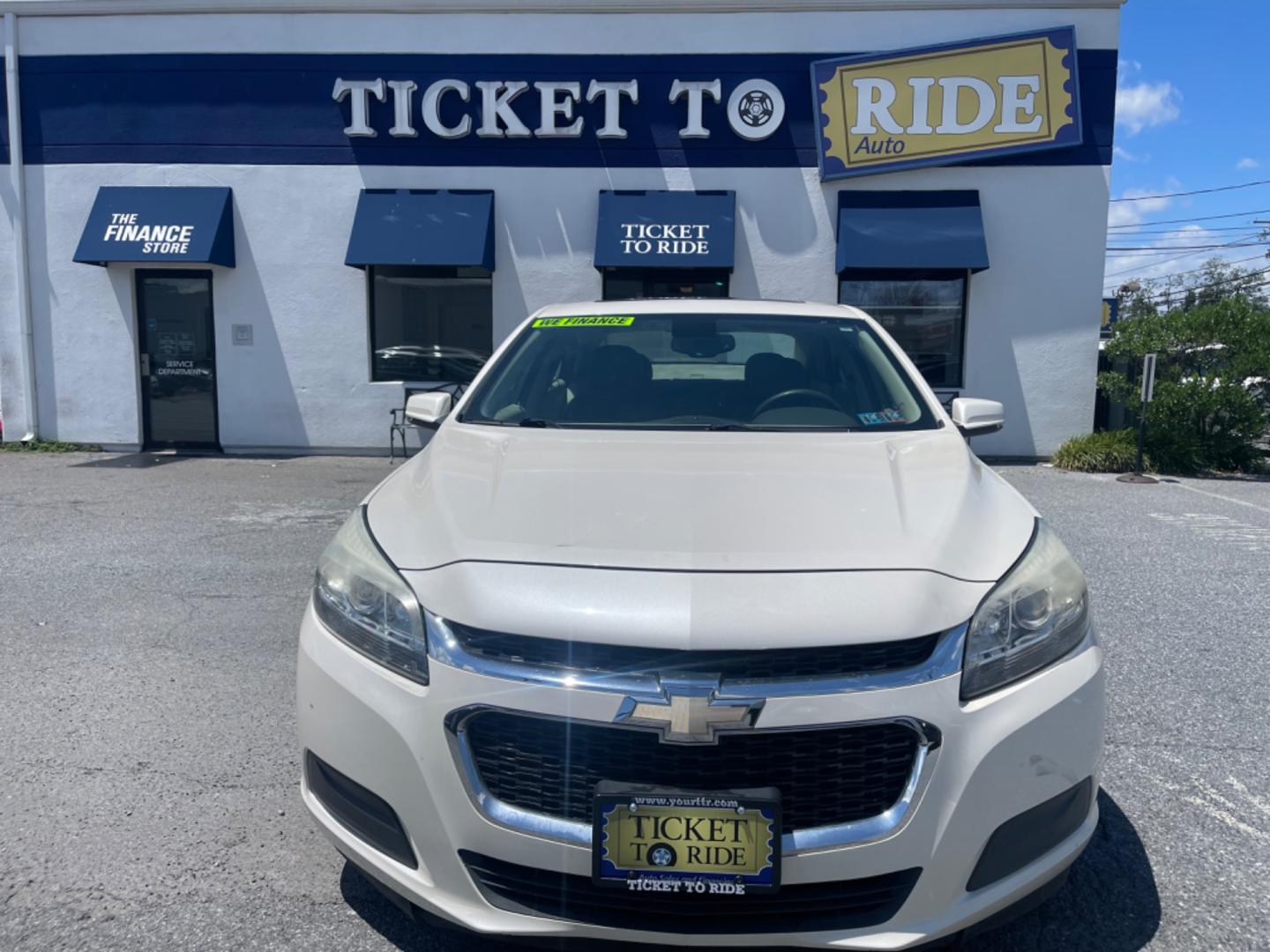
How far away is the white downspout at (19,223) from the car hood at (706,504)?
1154cm

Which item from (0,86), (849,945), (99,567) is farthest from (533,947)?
(0,86)

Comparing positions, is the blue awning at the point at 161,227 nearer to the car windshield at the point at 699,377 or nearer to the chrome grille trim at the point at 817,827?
the car windshield at the point at 699,377

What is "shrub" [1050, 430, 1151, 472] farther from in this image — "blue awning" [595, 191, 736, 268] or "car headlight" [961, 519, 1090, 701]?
"car headlight" [961, 519, 1090, 701]

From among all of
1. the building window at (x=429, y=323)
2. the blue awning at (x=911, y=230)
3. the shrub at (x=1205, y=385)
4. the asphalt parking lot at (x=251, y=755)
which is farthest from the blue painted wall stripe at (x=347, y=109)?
the asphalt parking lot at (x=251, y=755)

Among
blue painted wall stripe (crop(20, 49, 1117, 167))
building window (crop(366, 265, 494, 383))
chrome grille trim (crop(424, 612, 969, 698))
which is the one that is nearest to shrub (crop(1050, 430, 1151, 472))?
blue painted wall stripe (crop(20, 49, 1117, 167))

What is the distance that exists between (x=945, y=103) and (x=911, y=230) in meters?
1.58

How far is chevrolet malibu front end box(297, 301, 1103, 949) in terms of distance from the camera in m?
1.80

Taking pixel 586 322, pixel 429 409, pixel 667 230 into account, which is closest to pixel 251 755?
pixel 429 409

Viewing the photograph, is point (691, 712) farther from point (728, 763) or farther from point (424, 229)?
point (424, 229)

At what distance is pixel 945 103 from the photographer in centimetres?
1080

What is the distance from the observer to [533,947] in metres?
1.93

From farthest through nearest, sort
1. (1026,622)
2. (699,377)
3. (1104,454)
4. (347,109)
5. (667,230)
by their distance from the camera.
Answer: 1. (347,109)
2. (667,230)
3. (1104,454)
4. (699,377)
5. (1026,622)

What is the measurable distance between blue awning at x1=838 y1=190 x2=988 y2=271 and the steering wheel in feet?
25.8

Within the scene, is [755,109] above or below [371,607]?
above
